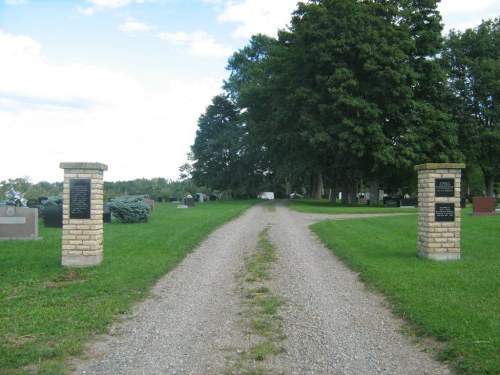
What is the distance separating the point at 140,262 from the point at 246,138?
48.9 meters

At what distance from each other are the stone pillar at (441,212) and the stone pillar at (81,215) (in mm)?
6688

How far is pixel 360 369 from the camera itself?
4.64 meters

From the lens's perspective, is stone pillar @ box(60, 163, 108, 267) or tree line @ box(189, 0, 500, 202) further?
tree line @ box(189, 0, 500, 202)

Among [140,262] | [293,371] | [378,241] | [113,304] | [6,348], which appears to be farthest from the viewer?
[378,241]

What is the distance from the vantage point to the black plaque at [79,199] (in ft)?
32.0

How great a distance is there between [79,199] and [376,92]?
26.5 m

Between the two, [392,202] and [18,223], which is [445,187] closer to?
[18,223]

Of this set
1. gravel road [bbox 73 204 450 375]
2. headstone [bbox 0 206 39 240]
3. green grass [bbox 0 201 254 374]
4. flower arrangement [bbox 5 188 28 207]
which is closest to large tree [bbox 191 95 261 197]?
flower arrangement [bbox 5 188 28 207]

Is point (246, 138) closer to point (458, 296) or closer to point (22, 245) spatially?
point (22, 245)

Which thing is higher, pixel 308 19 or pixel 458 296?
pixel 308 19

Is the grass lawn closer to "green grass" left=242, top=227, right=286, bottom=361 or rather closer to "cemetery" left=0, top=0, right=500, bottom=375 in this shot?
"cemetery" left=0, top=0, right=500, bottom=375

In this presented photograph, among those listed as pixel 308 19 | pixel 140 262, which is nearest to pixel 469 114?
pixel 308 19

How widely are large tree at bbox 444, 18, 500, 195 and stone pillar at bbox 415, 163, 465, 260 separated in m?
30.9

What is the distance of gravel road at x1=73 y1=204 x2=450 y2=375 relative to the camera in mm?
4713
